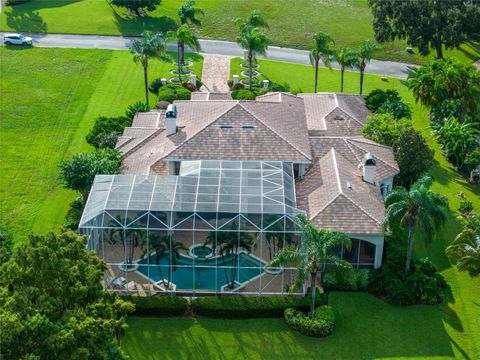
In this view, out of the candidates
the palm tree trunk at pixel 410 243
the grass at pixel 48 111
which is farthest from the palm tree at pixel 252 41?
the palm tree trunk at pixel 410 243

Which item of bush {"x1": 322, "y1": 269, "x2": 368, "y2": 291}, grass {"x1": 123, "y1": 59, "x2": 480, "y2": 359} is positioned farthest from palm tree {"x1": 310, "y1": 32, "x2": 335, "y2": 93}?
grass {"x1": 123, "y1": 59, "x2": 480, "y2": 359}

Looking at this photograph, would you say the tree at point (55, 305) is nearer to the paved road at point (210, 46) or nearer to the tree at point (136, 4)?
the paved road at point (210, 46)

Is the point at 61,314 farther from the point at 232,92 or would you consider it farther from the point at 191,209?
the point at 232,92

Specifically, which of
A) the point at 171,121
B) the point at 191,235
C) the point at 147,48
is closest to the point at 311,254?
the point at 191,235

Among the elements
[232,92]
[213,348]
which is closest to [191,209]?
[213,348]

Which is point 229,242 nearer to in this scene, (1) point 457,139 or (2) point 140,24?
(1) point 457,139

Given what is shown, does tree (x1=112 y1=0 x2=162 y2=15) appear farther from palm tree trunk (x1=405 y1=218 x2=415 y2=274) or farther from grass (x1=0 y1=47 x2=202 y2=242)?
palm tree trunk (x1=405 y1=218 x2=415 y2=274)
